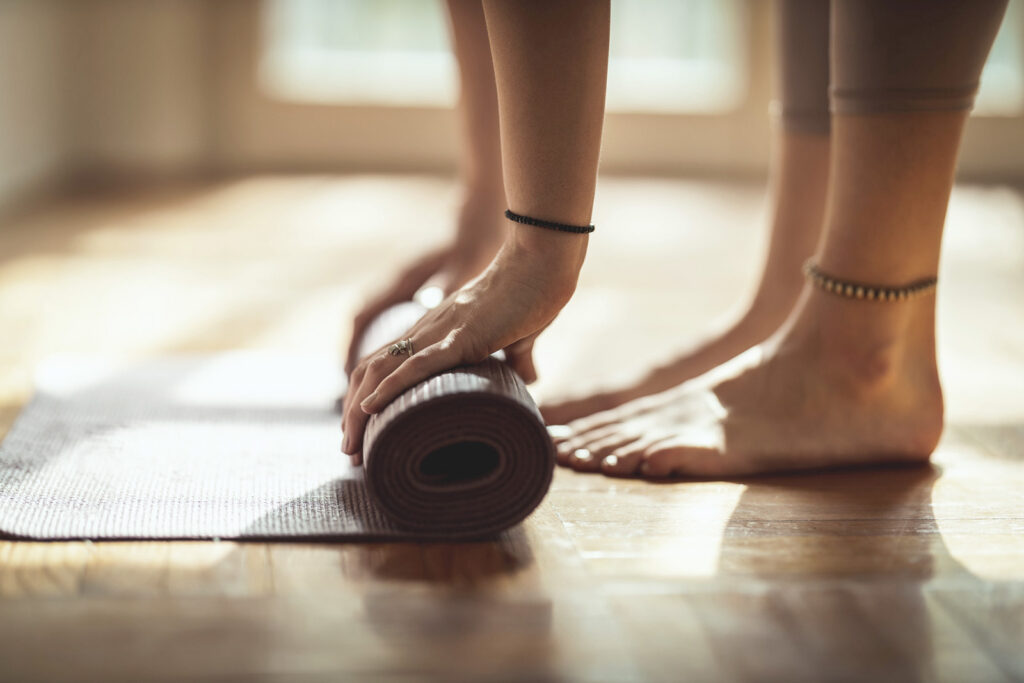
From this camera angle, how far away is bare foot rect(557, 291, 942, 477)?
3.38ft

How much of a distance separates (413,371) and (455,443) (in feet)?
0.22

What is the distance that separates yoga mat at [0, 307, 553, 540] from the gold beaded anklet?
37 cm

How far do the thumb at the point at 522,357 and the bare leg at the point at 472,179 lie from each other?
0.30 meters

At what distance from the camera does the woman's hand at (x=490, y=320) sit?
0.86m

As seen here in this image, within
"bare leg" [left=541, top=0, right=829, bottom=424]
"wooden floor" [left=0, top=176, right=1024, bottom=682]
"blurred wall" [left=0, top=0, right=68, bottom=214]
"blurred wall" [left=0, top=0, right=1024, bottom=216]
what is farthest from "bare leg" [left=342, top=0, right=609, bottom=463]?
"blurred wall" [left=0, top=0, right=1024, bottom=216]

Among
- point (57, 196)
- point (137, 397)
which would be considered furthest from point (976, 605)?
point (57, 196)

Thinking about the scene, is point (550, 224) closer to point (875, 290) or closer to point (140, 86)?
point (875, 290)

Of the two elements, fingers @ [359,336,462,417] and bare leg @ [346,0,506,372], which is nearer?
fingers @ [359,336,462,417]

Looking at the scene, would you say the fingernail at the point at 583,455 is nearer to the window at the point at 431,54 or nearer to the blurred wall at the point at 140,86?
the blurred wall at the point at 140,86

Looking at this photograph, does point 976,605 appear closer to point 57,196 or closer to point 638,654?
point 638,654

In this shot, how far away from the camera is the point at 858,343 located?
41.6 inches

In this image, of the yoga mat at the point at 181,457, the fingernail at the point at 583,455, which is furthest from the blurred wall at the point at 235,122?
the fingernail at the point at 583,455

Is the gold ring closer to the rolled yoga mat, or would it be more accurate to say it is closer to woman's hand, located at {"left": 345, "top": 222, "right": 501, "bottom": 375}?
the rolled yoga mat

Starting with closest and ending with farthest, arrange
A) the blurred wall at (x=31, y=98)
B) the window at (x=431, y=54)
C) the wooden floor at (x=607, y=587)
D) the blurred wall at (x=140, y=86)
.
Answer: the wooden floor at (x=607, y=587), the blurred wall at (x=31, y=98), the blurred wall at (x=140, y=86), the window at (x=431, y=54)
